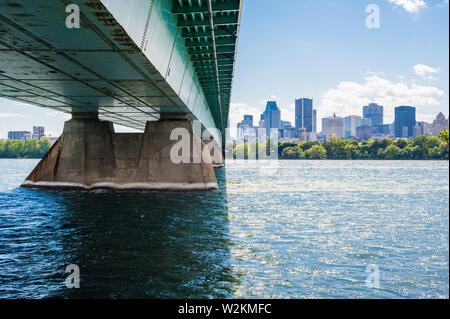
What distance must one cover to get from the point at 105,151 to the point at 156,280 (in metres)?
22.4

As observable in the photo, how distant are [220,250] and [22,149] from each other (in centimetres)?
14259

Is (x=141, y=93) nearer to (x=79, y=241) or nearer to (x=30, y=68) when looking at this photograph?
(x=30, y=68)

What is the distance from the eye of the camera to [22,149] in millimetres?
133875

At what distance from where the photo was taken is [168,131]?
29.5 m

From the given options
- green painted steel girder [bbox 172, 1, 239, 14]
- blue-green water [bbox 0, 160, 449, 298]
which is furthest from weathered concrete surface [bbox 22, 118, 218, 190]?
green painted steel girder [bbox 172, 1, 239, 14]

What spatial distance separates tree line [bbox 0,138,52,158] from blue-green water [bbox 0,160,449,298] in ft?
399

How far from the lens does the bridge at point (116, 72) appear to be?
10.4m

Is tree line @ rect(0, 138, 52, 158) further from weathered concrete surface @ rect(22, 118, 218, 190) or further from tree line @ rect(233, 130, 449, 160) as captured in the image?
weathered concrete surface @ rect(22, 118, 218, 190)

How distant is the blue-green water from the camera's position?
833 cm

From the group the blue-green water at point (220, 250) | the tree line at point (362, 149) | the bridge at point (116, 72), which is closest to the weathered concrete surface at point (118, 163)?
the bridge at point (116, 72)

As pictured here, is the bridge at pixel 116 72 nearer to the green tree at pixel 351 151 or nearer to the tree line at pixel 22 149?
the tree line at pixel 22 149

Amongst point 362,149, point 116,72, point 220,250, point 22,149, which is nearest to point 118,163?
point 116,72

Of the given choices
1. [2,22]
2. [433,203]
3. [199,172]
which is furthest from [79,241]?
[433,203]

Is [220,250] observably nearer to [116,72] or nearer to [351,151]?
[116,72]
